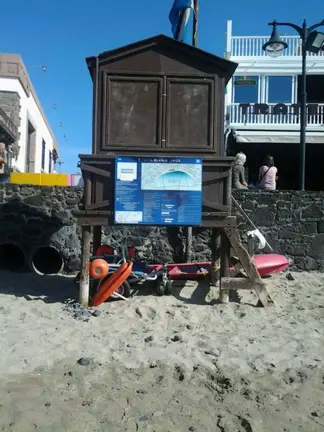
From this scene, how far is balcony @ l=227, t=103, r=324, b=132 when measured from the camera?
19.8 m

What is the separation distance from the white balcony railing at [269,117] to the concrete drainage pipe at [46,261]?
12316 mm

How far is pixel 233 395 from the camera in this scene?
4.05 meters

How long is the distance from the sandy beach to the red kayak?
61 centimetres

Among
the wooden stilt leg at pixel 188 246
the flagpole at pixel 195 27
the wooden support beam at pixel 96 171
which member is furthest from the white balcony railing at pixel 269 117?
the wooden support beam at pixel 96 171

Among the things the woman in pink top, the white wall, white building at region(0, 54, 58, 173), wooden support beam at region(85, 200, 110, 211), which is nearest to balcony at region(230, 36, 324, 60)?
white building at region(0, 54, 58, 173)

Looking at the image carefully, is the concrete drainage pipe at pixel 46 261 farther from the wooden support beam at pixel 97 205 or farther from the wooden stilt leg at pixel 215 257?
the wooden stilt leg at pixel 215 257

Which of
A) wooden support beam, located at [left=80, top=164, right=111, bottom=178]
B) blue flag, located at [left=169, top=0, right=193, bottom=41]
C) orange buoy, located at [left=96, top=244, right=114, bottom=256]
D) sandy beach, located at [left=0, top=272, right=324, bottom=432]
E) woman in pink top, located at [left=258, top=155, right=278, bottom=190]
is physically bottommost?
sandy beach, located at [left=0, top=272, right=324, bottom=432]

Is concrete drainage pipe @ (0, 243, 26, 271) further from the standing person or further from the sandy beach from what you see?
the standing person

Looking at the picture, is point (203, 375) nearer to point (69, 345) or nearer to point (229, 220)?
point (69, 345)

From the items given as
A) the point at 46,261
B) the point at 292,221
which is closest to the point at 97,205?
the point at 46,261

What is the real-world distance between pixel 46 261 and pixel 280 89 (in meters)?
15.0

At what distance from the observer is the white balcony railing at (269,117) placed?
65.5 ft

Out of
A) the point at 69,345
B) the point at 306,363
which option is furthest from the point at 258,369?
the point at 69,345

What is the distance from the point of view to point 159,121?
6930 mm
